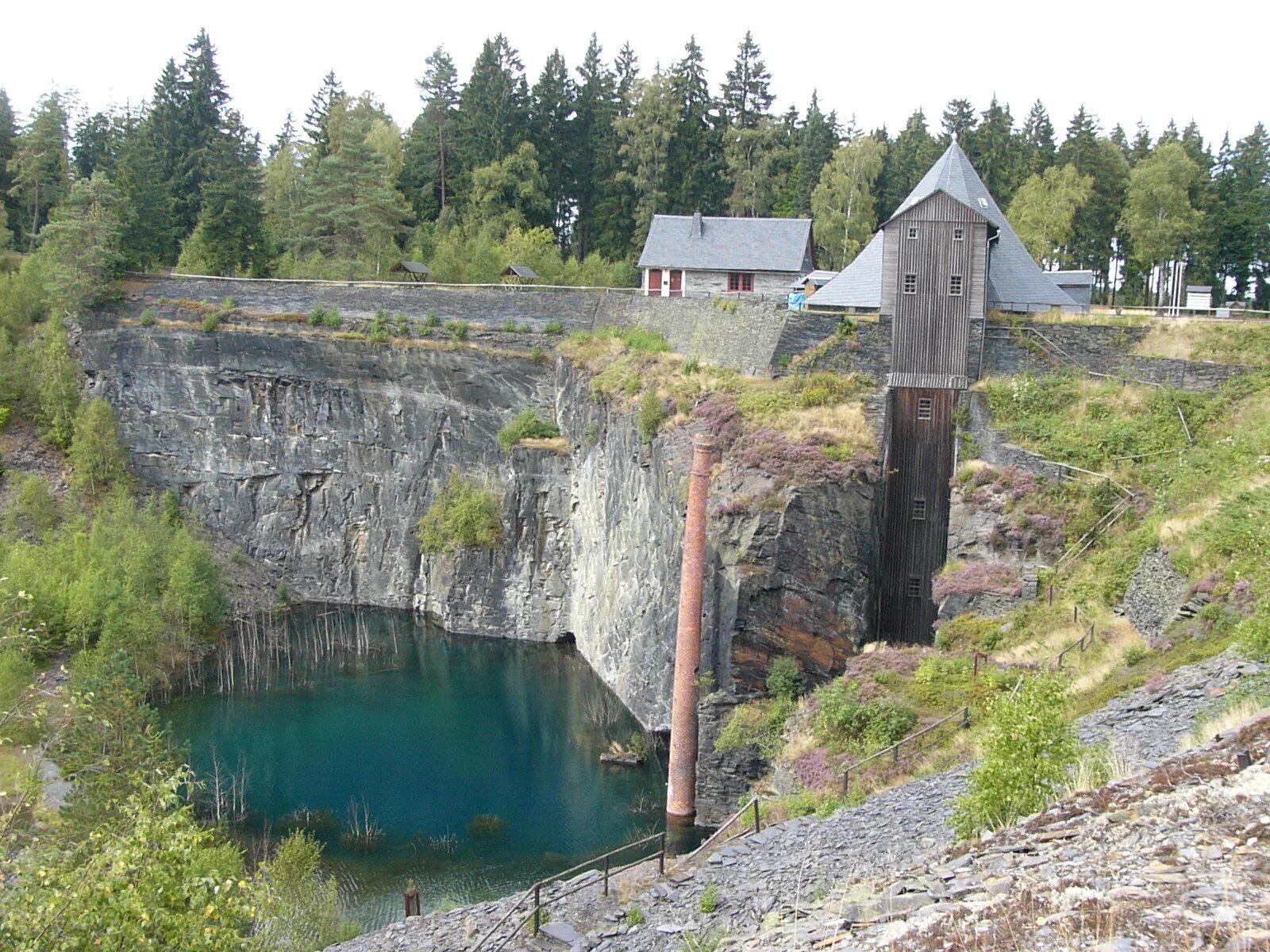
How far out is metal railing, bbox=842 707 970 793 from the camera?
843 inches

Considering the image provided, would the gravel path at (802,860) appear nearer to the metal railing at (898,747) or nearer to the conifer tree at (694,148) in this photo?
the metal railing at (898,747)

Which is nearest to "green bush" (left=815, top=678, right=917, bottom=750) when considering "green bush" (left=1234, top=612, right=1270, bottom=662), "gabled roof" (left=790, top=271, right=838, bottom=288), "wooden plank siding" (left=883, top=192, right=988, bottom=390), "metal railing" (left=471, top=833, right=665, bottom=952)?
"metal railing" (left=471, top=833, right=665, bottom=952)

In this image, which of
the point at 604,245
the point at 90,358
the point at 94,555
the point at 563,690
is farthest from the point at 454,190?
the point at 563,690

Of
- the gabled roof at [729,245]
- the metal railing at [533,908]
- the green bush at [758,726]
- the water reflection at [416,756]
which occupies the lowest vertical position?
the water reflection at [416,756]

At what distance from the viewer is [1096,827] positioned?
452 inches

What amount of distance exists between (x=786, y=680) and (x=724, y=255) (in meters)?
24.9

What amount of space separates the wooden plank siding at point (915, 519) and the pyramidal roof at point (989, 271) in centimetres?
358

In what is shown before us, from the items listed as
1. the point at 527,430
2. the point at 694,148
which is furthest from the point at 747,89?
the point at 527,430

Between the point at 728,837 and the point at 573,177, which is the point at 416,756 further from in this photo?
the point at 573,177

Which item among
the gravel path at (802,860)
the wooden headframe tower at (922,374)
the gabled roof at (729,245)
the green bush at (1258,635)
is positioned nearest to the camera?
the gravel path at (802,860)

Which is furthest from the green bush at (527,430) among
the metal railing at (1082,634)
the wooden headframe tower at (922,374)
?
the metal railing at (1082,634)

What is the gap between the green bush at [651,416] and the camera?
34.8m

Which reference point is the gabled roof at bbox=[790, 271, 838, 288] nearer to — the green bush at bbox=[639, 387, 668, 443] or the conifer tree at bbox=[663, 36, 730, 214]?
the green bush at bbox=[639, 387, 668, 443]

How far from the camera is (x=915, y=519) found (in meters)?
31.4
